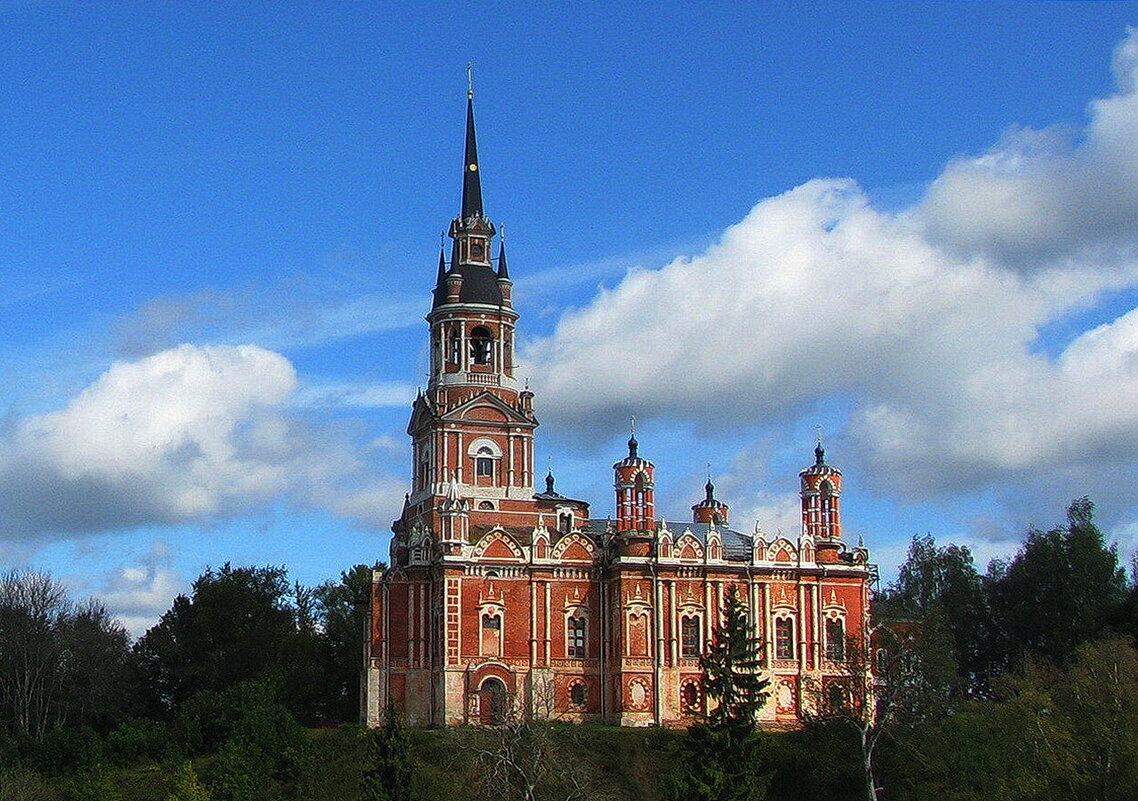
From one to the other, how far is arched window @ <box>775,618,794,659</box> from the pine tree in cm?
1635

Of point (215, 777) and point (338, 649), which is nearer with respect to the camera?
point (215, 777)

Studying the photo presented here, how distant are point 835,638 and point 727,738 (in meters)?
21.8

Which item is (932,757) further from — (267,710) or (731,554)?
(267,710)

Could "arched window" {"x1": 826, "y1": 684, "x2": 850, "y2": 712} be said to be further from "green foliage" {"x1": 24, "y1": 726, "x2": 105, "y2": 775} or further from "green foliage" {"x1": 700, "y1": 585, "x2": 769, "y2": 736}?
"green foliage" {"x1": 24, "y1": 726, "x2": 105, "y2": 775}

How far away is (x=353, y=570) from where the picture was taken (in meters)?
96.7

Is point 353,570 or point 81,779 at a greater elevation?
point 353,570

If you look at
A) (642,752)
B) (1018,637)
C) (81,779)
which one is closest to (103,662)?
(81,779)

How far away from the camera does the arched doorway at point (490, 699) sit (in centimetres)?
6631

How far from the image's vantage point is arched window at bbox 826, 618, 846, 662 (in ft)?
241

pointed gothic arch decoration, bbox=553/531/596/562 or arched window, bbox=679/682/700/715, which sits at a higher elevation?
pointed gothic arch decoration, bbox=553/531/596/562

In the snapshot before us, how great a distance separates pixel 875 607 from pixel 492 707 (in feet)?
73.3

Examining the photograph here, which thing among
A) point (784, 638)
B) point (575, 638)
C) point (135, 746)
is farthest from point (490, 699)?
point (135, 746)

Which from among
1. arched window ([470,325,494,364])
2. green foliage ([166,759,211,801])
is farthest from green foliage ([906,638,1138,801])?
arched window ([470,325,494,364])

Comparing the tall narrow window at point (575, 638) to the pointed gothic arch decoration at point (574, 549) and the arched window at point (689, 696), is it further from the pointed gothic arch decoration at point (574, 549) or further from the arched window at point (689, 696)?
the arched window at point (689, 696)
